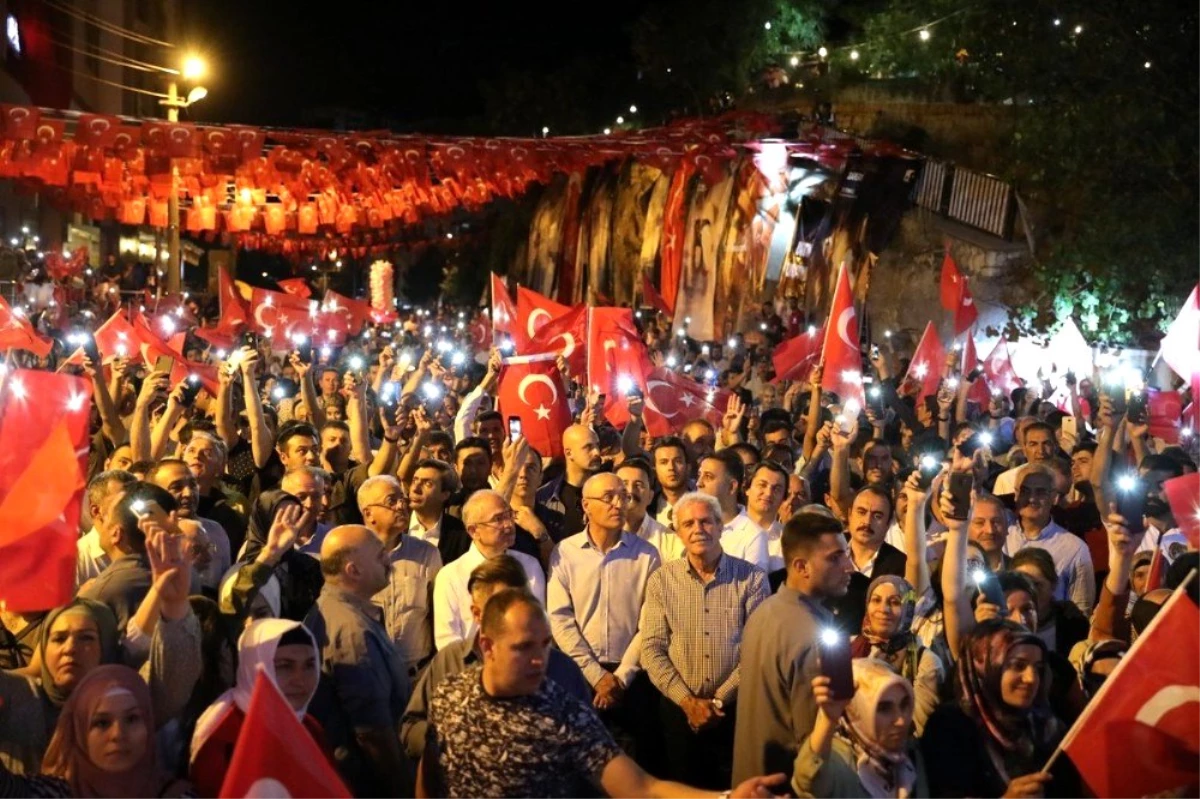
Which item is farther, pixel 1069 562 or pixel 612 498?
pixel 1069 562

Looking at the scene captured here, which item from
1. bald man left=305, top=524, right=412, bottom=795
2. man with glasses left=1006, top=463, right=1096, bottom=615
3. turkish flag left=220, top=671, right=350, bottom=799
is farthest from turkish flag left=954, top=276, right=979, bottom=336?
turkish flag left=220, top=671, right=350, bottom=799

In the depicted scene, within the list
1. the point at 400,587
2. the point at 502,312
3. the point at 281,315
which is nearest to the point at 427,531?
the point at 400,587

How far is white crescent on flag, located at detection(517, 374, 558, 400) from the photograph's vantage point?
11164mm

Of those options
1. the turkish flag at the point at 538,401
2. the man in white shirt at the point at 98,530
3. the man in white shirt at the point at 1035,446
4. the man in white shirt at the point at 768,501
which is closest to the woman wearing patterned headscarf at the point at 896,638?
the man in white shirt at the point at 768,501

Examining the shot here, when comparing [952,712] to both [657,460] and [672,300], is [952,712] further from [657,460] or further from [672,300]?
[672,300]

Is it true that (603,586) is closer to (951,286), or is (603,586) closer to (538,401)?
(538,401)

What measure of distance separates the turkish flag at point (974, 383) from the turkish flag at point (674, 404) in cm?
311

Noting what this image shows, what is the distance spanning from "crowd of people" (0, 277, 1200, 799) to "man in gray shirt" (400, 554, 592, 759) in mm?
18

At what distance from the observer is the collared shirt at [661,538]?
760 centimetres

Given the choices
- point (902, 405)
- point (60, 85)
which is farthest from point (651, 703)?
point (60, 85)

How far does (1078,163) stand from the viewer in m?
19.0

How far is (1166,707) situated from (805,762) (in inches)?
47.9

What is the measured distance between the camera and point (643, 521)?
25.4ft

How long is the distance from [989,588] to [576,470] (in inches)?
130
